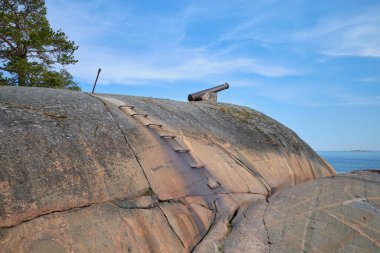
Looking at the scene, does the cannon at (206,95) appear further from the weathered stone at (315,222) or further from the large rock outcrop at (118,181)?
the weathered stone at (315,222)

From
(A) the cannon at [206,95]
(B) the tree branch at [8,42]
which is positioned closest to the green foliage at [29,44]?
(B) the tree branch at [8,42]

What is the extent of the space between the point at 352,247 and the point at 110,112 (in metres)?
4.17

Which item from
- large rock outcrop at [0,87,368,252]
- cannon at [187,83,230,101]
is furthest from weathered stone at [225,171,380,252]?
cannon at [187,83,230,101]

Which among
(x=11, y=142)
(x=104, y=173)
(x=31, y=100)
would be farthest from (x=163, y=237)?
(x=31, y=100)

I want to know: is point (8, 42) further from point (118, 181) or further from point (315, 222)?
point (315, 222)

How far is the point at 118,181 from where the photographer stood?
443 centimetres

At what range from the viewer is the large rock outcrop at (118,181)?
3.68m

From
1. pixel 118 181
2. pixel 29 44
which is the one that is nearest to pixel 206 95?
pixel 118 181

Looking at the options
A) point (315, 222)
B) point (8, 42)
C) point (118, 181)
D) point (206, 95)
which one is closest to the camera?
point (118, 181)

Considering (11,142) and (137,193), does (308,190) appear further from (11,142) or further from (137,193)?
(11,142)

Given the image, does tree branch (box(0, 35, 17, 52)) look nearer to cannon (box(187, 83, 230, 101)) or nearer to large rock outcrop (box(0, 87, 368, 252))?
cannon (box(187, 83, 230, 101))

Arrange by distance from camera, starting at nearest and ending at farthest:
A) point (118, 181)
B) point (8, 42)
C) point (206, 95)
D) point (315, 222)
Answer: point (118, 181) < point (315, 222) < point (206, 95) < point (8, 42)

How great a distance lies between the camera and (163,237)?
4180 mm

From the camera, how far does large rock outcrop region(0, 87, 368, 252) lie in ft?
12.1
